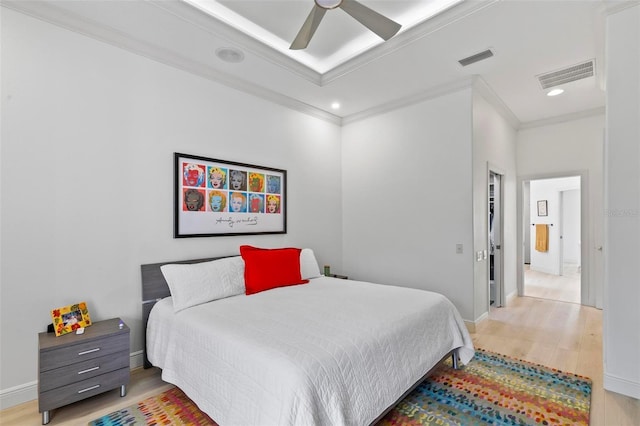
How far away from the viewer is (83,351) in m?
2.08

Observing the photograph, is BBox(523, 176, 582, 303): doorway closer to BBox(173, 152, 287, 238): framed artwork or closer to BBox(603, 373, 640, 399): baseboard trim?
BBox(603, 373, 640, 399): baseboard trim

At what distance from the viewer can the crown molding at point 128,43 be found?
225 centimetres

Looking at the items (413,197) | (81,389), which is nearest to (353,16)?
(413,197)

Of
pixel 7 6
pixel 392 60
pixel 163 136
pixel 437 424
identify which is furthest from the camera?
pixel 392 60

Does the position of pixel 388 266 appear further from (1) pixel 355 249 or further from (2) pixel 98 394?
(2) pixel 98 394

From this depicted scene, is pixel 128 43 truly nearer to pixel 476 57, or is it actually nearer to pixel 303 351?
pixel 303 351

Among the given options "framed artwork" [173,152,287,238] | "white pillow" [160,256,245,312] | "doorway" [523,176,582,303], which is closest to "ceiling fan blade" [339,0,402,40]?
"framed artwork" [173,152,287,238]

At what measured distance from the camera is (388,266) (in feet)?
13.8

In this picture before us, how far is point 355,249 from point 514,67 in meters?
2.93

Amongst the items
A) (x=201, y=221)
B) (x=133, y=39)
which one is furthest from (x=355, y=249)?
Result: (x=133, y=39)

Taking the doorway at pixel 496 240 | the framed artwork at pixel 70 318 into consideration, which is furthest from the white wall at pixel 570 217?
the framed artwork at pixel 70 318

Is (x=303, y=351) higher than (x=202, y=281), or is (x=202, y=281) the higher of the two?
(x=202, y=281)

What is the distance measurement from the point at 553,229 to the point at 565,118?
3.75m

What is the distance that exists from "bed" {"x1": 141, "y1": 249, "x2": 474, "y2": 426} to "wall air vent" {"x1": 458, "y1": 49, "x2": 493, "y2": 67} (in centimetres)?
235
